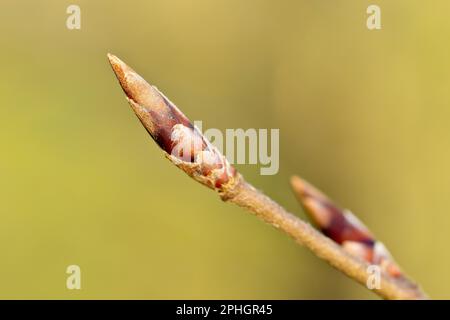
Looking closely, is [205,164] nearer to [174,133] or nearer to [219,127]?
[174,133]

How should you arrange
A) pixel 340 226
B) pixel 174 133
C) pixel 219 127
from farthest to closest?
pixel 219 127 < pixel 340 226 < pixel 174 133

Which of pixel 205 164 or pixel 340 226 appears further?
pixel 340 226

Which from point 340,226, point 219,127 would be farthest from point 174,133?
point 219,127

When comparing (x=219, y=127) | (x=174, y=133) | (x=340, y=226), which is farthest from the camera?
(x=219, y=127)

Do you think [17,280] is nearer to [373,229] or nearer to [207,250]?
[207,250]

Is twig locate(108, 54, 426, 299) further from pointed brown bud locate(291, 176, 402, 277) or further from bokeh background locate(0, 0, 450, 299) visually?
bokeh background locate(0, 0, 450, 299)

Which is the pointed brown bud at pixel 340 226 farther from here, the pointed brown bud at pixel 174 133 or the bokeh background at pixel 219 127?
the bokeh background at pixel 219 127
